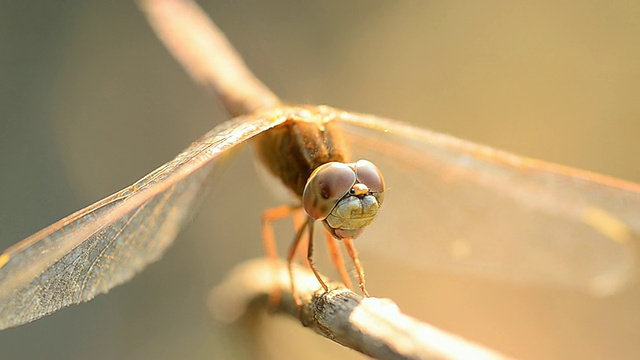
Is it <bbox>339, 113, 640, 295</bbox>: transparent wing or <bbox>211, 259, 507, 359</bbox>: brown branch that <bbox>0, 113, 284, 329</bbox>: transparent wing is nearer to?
<bbox>211, 259, 507, 359</bbox>: brown branch

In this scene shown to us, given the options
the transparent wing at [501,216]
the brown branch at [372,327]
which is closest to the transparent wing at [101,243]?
the brown branch at [372,327]

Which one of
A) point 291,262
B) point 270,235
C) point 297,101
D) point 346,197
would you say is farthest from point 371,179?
point 297,101

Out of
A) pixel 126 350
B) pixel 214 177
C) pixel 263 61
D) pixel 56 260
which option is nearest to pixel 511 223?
pixel 214 177

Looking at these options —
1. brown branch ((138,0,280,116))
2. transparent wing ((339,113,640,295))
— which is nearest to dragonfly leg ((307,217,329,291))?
transparent wing ((339,113,640,295))

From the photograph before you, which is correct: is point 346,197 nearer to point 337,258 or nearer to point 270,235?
point 337,258

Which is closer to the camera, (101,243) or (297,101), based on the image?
(101,243)

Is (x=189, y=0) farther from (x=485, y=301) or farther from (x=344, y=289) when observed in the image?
(x=344, y=289)

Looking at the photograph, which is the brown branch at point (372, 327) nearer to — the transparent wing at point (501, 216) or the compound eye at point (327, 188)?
the compound eye at point (327, 188)
